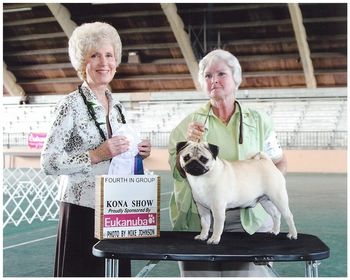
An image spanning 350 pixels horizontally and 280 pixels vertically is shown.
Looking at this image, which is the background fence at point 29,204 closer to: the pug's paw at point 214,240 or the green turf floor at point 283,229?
the green turf floor at point 283,229

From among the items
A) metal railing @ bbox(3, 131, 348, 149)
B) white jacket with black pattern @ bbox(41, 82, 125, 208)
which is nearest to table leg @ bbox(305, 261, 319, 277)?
white jacket with black pattern @ bbox(41, 82, 125, 208)

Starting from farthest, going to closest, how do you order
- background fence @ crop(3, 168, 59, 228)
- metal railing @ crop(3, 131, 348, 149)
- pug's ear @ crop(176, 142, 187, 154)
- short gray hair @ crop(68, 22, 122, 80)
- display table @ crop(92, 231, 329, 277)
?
metal railing @ crop(3, 131, 348, 149)
background fence @ crop(3, 168, 59, 228)
short gray hair @ crop(68, 22, 122, 80)
pug's ear @ crop(176, 142, 187, 154)
display table @ crop(92, 231, 329, 277)

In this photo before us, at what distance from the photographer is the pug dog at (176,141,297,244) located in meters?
1.63

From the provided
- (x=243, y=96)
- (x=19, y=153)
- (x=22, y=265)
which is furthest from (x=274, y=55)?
(x=22, y=265)

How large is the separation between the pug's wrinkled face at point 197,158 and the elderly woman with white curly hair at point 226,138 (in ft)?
0.48

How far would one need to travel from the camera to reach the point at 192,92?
17.4m

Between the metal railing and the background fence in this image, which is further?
the metal railing

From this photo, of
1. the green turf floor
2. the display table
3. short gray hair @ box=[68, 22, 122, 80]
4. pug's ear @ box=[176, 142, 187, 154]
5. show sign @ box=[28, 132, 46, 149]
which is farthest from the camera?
show sign @ box=[28, 132, 46, 149]

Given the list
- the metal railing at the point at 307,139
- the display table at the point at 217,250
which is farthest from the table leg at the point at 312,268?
the metal railing at the point at 307,139

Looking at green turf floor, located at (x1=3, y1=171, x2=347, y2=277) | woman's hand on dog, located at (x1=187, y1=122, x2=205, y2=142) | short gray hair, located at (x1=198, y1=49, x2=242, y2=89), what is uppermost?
short gray hair, located at (x1=198, y1=49, x2=242, y2=89)

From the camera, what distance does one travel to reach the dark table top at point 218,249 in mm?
1565

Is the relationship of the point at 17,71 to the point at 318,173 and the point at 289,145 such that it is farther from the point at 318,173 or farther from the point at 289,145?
the point at 318,173

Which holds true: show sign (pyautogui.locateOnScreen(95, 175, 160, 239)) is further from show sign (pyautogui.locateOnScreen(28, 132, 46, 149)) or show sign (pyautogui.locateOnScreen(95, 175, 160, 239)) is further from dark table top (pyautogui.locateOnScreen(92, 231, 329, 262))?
show sign (pyautogui.locateOnScreen(28, 132, 46, 149))

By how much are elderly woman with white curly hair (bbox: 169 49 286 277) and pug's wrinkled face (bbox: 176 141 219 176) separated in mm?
147
